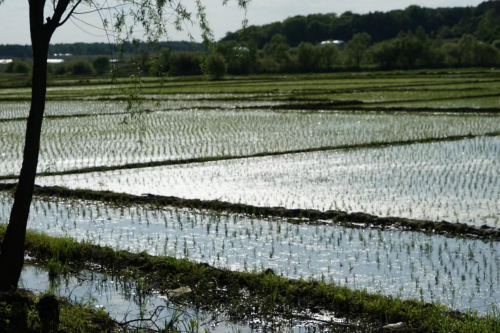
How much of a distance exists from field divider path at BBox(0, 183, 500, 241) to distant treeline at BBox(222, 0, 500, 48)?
129054mm

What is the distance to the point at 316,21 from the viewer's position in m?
147

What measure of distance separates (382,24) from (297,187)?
13852 centimetres

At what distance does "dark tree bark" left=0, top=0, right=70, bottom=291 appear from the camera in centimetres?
602

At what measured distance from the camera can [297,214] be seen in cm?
988

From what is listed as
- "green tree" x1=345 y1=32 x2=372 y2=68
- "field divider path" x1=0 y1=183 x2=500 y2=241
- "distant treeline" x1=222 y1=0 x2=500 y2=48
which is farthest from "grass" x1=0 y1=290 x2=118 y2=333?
"distant treeline" x1=222 y1=0 x2=500 y2=48

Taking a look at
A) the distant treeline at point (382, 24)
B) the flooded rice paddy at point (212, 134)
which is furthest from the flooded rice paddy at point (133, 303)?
the distant treeline at point (382, 24)

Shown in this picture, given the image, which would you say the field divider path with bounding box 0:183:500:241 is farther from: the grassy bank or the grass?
the grass

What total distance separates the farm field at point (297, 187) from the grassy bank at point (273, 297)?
0.61ft

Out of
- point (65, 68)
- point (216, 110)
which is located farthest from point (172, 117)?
point (65, 68)

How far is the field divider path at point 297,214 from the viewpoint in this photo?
338 inches

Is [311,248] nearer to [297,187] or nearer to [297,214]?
[297,214]

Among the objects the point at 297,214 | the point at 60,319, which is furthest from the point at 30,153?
the point at 297,214

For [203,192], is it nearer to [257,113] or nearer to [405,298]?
[405,298]

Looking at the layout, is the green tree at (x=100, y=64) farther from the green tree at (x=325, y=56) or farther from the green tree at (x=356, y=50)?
the green tree at (x=356, y=50)
